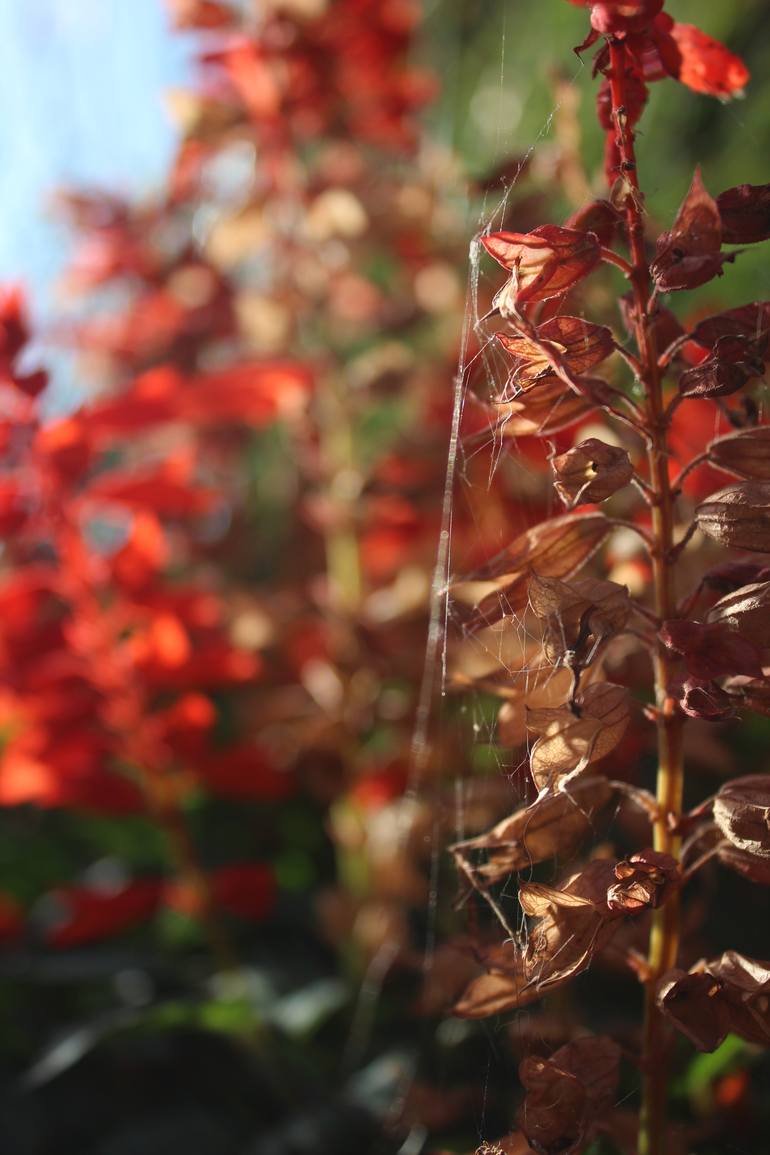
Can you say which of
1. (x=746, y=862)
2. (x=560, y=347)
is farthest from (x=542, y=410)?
(x=746, y=862)

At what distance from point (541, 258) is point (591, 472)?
0.18 ft

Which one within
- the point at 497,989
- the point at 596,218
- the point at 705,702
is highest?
the point at 596,218

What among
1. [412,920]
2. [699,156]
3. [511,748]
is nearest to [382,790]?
[412,920]

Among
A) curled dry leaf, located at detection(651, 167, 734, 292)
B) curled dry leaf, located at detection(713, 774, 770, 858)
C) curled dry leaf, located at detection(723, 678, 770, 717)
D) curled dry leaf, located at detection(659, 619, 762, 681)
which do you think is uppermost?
curled dry leaf, located at detection(651, 167, 734, 292)

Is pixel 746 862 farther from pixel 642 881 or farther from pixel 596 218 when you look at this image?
pixel 596 218

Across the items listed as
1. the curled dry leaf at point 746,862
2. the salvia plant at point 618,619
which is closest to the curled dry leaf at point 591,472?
the salvia plant at point 618,619

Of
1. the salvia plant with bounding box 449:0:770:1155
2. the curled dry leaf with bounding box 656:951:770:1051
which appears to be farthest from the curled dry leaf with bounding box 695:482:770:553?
the curled dry leaf with bounding box 656:951:770:1051

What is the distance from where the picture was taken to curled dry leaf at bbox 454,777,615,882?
0.30 meters

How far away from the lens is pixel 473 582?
0.33m

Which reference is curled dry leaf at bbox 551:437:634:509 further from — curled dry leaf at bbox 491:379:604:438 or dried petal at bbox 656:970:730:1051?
dried petal at bbox 656:970:730:1051

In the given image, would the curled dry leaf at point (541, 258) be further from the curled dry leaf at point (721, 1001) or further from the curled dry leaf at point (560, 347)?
the curled dry leaf at point (721, 1001)

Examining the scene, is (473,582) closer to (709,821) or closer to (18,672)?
(709,821)

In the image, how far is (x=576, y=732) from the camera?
0.28m

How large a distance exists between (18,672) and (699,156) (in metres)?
0.82
